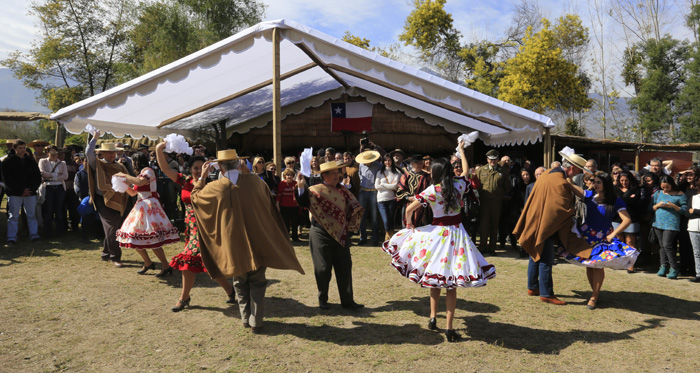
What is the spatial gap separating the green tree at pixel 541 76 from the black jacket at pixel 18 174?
21775mm

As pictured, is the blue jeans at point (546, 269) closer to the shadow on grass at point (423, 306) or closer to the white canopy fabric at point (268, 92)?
the shadow on grass at point (423, 306)

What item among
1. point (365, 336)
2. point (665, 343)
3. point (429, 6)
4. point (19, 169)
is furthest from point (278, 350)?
point (429, 6)

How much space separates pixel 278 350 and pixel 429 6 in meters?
28.8

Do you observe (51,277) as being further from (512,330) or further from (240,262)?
(512,330)

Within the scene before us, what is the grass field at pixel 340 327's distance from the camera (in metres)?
3.74

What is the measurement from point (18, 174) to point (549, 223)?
926cm

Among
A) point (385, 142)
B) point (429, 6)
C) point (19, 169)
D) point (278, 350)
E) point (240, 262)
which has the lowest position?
point (278, 350)

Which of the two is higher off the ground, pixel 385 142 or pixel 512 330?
pixel 385 142

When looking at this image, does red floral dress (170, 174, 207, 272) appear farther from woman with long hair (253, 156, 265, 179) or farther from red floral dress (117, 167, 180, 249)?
woman with long hair (253, 156, 265, 179)

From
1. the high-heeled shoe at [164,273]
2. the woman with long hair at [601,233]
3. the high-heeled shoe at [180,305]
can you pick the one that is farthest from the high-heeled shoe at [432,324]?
the high-heeled shoe at [164,273]

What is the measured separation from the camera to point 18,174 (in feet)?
27.5

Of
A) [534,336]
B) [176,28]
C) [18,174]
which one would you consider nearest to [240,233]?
[534,336]

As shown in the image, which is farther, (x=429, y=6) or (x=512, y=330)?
(x=429, y=6)

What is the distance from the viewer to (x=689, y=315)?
4.98 m
